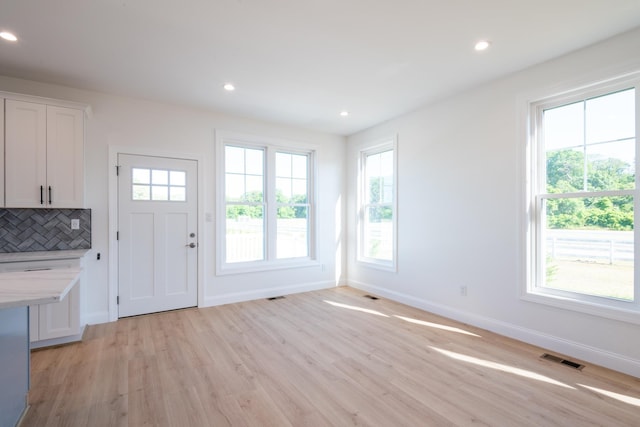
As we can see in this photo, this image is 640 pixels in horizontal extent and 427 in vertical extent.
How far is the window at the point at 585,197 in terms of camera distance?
2.56 m

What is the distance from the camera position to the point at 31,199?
305 centimetres

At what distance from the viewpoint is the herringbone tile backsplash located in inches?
125

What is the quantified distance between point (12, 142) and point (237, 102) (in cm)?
227

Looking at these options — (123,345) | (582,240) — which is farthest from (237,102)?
(582,240)

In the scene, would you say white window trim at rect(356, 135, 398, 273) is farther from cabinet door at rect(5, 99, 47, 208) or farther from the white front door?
cabinet door at rect(5, 99, 47, 208)

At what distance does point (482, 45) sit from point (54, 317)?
4.63 metres

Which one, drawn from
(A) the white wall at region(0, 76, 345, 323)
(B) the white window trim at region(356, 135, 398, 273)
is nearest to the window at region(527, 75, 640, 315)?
(B) the white window trim at region(356, 135, 398, 273)

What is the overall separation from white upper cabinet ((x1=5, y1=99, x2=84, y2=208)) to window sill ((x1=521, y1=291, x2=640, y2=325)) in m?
4.73

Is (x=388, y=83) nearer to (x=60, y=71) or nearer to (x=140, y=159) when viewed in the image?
(x=140, y=159)

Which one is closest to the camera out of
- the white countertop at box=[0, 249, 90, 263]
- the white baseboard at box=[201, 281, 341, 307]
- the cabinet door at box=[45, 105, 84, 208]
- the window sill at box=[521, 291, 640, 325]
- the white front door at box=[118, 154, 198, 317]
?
the window sill at box=[521, 291, 640, 325]

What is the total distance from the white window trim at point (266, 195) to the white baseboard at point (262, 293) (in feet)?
1.04

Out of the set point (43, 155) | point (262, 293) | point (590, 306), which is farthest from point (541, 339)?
point (43, 155)

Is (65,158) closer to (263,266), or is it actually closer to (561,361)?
(263,266)

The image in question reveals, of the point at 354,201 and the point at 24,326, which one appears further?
the point at 354,201
